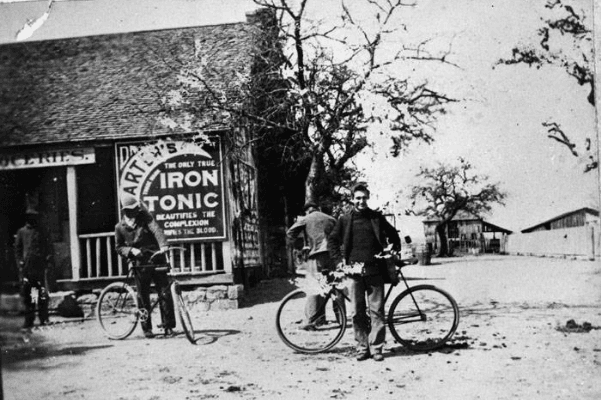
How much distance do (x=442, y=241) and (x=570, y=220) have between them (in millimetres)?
1299

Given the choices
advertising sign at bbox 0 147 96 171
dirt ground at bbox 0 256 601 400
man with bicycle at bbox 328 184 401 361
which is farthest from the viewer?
advertising sign at bbox 0 147 96 171

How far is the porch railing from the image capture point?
4.98 m

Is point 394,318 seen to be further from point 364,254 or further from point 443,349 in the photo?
point 364,254

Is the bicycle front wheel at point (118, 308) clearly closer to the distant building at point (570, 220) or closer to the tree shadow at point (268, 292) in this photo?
the tree shadow at point (268, 292)

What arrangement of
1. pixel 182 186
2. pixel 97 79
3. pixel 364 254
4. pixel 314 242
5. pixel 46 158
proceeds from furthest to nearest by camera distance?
pixel 97 79 → pixel 46 158 → pixel 314 242 → pixel 182 186 → pixel 364 254

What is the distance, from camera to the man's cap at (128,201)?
4926 millimetres

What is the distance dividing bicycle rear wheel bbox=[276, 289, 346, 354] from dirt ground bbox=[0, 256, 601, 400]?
→ 7 cm

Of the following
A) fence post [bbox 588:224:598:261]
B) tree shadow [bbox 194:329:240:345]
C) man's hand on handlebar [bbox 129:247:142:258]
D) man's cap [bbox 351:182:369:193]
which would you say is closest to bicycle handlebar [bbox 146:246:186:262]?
man's hand on handlebar [bbox 129:247:142:258]

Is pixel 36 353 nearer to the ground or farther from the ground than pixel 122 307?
nearer to the ground

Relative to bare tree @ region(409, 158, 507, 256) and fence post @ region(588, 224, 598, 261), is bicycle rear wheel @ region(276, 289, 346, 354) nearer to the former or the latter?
bare tree @ region(409, 158, 507, 256)

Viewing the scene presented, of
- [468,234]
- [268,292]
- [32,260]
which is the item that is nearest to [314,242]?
[268,292]

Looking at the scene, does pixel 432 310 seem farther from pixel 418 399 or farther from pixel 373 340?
pixel 418 399

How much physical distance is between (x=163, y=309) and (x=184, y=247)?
60 cm

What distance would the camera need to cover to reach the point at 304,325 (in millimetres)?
5012
